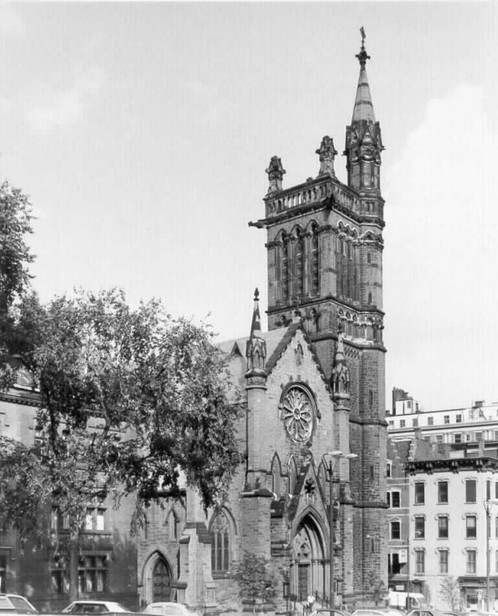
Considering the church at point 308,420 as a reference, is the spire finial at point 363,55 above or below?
above

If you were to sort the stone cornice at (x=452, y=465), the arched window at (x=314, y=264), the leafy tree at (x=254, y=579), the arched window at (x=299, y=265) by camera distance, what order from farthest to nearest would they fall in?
1. the stone cornice at (x=452, y=465)
2. the arched window at (x=299, y=265)
3. the arched window at (x=314, y=264)
4. the leafy tree at (x=254, y=579)

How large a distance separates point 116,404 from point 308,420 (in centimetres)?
2993

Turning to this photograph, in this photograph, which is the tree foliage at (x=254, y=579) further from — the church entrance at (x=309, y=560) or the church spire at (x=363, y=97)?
the church spire at (x=363, y=97)

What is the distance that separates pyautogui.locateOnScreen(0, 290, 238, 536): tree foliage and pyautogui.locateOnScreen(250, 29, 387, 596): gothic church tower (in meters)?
29.2

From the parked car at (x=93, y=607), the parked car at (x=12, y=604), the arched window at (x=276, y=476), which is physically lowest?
the parked car at (x=93, y=607)

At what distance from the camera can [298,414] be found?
70312 mm

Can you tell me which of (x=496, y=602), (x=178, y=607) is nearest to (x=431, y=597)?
(x=496, y=602)

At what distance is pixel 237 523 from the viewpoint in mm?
64875

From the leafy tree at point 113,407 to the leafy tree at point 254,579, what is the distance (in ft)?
59.1

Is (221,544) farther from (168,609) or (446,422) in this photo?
(446,422)

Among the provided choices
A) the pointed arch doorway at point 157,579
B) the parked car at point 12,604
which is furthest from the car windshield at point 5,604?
the pointed arch doorway at point 157,579

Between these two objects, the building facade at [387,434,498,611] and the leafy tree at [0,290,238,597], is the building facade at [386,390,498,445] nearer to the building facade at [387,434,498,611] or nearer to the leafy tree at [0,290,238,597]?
the building facade at [387,434,498,611]

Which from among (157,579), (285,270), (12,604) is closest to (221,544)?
(157,579)

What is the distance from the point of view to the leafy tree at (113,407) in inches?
1574
